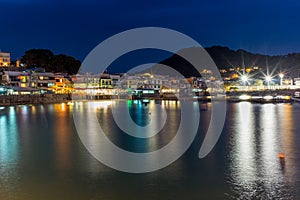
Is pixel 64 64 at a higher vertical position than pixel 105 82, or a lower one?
higher

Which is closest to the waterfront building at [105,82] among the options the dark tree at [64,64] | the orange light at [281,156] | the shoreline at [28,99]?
the dark tree at [64,64]

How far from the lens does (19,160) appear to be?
36.9 feet

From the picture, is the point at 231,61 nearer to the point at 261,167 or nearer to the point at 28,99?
the point at 28,99

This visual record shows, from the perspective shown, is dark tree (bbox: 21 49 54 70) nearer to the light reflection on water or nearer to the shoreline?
the shoreline

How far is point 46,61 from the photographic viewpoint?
82250 mm

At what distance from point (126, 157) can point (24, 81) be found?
172 ft

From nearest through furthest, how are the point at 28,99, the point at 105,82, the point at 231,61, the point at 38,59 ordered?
the point at 28,99
the point at 38,59
the point at 105,82
the point at 231,61

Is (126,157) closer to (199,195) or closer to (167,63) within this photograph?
(199,195)

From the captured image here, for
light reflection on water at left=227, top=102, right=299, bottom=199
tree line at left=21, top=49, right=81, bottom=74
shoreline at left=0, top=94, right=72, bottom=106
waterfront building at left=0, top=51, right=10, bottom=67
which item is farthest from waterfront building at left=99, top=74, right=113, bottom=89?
light reflection on water at left=227, top=102, right=299, bottom=199

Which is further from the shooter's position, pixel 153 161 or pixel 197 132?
pixel 197 132

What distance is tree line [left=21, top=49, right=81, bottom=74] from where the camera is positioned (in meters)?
80.6

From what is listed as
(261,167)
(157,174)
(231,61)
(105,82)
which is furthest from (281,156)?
A: (231,61)

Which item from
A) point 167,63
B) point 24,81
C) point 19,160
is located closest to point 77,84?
point 24,81

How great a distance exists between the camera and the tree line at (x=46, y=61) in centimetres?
8062
